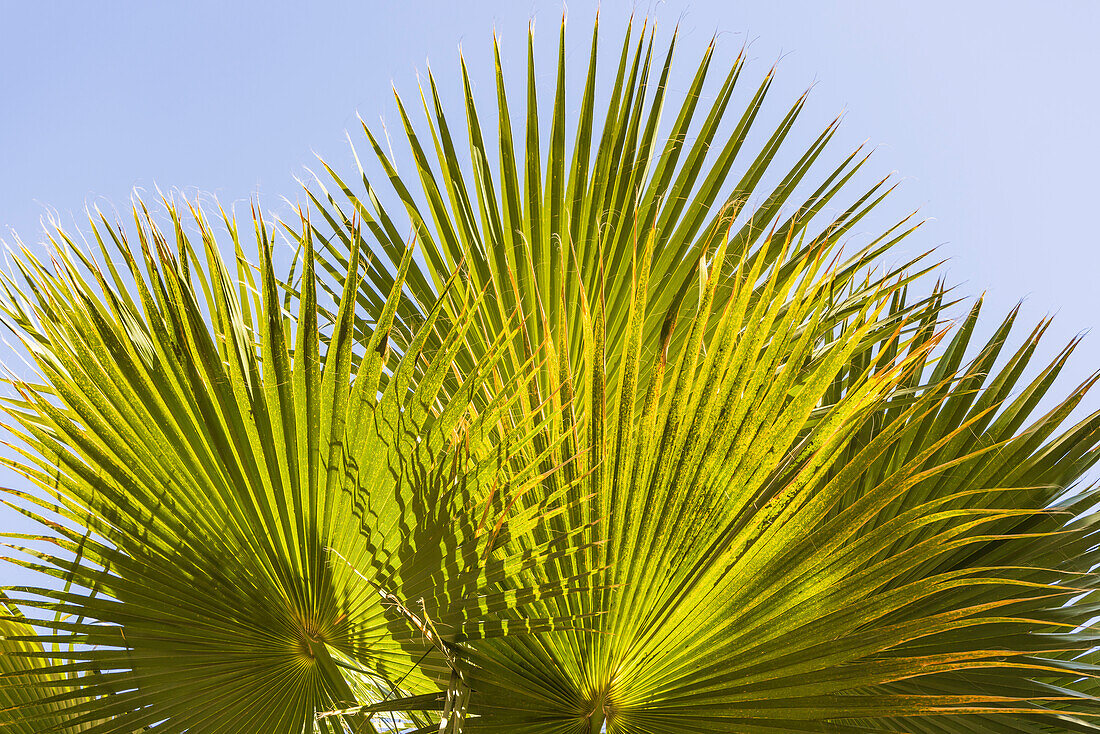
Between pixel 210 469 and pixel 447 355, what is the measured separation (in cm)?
41

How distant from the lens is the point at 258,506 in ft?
4.55

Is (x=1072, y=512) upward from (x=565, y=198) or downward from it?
downward

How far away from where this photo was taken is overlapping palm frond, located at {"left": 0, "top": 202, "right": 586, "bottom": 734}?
1.36m

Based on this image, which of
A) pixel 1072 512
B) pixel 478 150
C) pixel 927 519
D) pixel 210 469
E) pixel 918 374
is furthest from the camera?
pixel 478 150

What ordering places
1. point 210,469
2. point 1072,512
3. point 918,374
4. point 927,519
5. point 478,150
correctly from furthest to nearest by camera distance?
point 478,150
point 918,374
point 1072,512
point 210,469
point 927,519

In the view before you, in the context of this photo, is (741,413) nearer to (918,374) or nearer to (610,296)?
(610,296)

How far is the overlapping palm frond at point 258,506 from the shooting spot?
1.36 meters

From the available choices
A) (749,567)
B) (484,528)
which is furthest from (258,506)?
(749,567)

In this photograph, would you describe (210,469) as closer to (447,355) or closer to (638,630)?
(447,355)

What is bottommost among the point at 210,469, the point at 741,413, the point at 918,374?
the point at 210,469

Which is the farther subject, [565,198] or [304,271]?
[565,198]

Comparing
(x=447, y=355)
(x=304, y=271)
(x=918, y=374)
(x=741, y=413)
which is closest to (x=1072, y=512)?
(x=918, y=374)

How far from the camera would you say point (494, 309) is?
2.10 m

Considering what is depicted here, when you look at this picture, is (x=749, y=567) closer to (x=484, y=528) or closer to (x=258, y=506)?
(x=484, y=528)
